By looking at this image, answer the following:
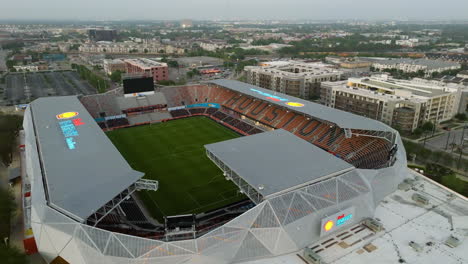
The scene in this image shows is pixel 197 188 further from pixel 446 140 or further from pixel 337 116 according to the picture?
pixel 446 140

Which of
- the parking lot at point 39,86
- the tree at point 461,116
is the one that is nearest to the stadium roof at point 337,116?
the tree at point 461,116

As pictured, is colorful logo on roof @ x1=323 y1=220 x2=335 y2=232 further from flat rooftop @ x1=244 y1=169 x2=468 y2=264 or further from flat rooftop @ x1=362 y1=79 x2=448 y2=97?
flat rooftop @ x1=362 y1=79 x2=448 y2=97

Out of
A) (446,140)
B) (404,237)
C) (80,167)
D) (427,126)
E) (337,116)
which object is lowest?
(446,140)

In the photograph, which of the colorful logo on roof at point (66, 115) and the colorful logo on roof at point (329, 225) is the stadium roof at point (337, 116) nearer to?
the colorful logo on roof at point (329, 225)

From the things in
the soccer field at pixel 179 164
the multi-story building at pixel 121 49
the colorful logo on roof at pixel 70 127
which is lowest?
the soccer field at pixel 179 164

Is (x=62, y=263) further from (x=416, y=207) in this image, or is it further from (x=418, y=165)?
(x=418, y=165)

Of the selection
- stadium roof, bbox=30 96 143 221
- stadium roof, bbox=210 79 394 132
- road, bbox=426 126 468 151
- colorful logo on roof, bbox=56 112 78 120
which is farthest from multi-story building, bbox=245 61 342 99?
colorful logo on roof, bbox=56 112 78 120

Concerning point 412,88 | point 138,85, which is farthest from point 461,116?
point 138,85
